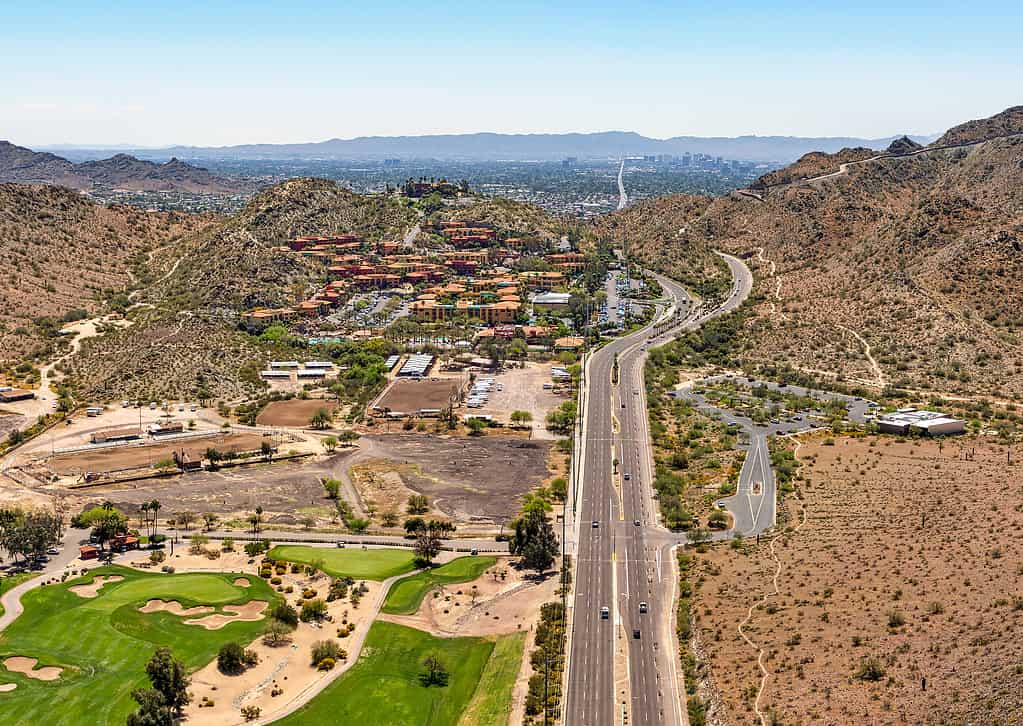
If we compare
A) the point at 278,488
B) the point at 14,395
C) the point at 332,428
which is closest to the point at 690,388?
the point at 332,428

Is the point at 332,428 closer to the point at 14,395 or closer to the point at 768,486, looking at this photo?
the point at 14,395

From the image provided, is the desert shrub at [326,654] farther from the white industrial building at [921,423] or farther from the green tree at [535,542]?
the white industrial building at [921,423]

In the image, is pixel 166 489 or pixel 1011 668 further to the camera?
pixel 166 489

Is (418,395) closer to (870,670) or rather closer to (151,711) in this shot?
(151,711)

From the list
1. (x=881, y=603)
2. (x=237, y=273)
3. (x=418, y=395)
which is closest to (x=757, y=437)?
(x=881, y=603)

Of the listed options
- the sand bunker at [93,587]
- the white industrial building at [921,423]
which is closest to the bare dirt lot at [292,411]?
the sand bunker at [93,587]

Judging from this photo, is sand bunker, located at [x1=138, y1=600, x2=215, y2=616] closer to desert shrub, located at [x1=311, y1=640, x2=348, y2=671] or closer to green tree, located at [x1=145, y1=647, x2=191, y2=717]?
desert shrub, located at [x1=311, y1=640, x2=348, y2=671]
